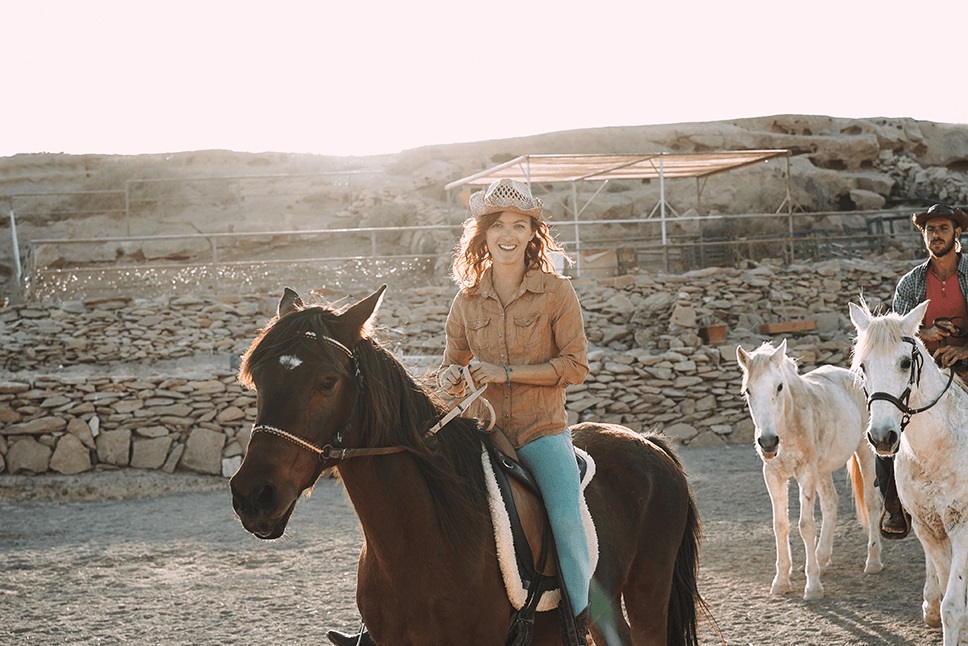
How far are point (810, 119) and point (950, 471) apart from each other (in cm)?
3258

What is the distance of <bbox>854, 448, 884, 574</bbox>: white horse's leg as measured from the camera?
274 inches

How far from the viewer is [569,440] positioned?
3309 millimetres

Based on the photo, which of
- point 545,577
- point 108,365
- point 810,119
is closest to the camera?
point 545,577

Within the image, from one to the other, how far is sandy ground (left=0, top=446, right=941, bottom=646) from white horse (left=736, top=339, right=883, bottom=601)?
0.27 metres

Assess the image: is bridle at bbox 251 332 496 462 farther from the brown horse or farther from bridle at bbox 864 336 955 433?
bridle at bbox 864 336 955 433

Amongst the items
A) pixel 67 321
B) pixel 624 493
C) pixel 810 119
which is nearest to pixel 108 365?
pixel 67 321

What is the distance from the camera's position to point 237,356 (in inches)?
555

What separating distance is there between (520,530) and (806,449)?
15.2 feet

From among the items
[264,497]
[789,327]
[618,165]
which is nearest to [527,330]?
[264,497]

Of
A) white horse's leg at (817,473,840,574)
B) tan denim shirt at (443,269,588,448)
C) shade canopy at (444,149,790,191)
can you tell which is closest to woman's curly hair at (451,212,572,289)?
tan denim shirt at (443,269,588,448)

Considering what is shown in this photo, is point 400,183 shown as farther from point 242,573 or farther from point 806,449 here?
point 806,449

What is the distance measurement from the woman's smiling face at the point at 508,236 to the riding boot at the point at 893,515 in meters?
3.53

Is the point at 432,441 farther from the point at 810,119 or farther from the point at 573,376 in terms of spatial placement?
the point at 810,119

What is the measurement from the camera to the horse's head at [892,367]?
4.59 m
